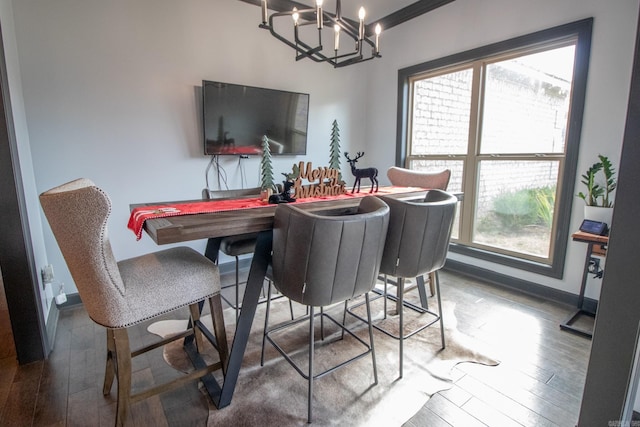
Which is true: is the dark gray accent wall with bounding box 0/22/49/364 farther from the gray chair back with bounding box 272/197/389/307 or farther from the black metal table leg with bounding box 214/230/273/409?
the gray chair back with bounding box 272/197/389/307

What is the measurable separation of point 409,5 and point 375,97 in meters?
1.06

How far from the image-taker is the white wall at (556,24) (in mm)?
2287

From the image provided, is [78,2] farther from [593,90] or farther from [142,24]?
[593,90]

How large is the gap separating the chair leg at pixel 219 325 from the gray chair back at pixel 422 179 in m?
1.97

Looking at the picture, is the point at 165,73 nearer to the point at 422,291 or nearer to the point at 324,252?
the point at 324,252

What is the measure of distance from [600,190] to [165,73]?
11.8 feet

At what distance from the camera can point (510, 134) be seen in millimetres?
3043

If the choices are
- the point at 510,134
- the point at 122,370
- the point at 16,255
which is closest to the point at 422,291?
the point at 510,134

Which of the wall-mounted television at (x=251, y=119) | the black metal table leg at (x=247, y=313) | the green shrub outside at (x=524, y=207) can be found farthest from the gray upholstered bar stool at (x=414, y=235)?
the wall-mounted television at (x=251, y=119)

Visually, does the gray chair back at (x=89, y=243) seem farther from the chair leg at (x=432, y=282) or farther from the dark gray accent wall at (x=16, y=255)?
the chair leg at (x=432, y=282)

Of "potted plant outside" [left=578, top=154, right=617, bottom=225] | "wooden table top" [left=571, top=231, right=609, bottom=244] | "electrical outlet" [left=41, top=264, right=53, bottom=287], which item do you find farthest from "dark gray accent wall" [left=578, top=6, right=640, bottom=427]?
"electrical outlet" [left=41, top=264, right=53, bottom=287]

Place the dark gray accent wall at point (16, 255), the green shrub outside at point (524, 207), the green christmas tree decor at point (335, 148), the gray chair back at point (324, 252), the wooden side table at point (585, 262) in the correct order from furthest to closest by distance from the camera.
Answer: the green shrub outside at point (524, 207), the wooden side table at point (585, 262), the green christmas tree decor at point (335, 148), the dark gray accent wall at point (16, 255), the gray chair back at point (324, 252)

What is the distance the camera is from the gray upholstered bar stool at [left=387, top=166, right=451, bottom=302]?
2547 mm

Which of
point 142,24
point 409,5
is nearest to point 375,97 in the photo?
point 409,5
